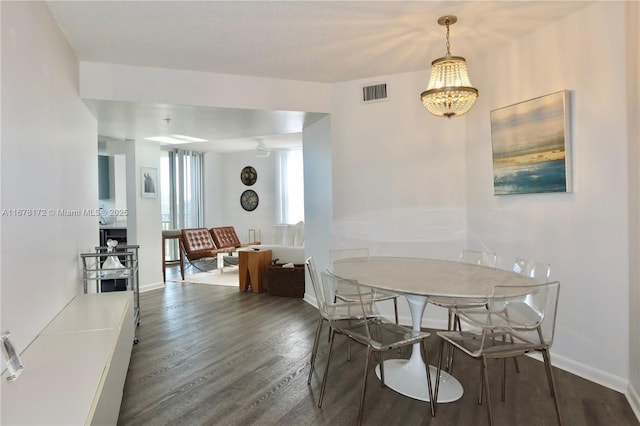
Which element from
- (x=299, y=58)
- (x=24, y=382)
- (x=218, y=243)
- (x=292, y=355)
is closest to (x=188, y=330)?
(x=292, y=355)

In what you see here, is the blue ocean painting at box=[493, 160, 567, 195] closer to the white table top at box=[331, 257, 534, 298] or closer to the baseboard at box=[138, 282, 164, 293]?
the white table top at box=[331, 257, 534, 298]

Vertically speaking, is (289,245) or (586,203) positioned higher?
(586,203)

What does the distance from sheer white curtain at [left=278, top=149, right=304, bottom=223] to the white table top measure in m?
6.27

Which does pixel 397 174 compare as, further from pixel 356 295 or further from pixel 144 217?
pixel 144 217

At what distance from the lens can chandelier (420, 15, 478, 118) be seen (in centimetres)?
256

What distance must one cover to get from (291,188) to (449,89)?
6967 millimetres

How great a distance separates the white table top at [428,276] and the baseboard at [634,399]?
93cm

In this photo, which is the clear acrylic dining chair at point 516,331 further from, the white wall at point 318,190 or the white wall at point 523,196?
the white wall at point 318,190

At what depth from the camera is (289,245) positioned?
7.59 metres

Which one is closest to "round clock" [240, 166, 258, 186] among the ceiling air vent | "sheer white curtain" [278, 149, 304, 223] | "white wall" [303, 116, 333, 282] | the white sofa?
"sheer white curtain" [278, 149, 304, 223]

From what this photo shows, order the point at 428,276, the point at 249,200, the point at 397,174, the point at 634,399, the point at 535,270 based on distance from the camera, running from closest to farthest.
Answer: the point at 634,399, the point at 428,276, the point at 535,270, the point at 397,174, the point at 249,200

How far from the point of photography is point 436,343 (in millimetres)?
3314

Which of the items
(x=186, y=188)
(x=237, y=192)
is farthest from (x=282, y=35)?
(x=237, y=192)

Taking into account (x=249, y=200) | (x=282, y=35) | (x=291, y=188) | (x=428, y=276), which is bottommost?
(x=428, y=276)
